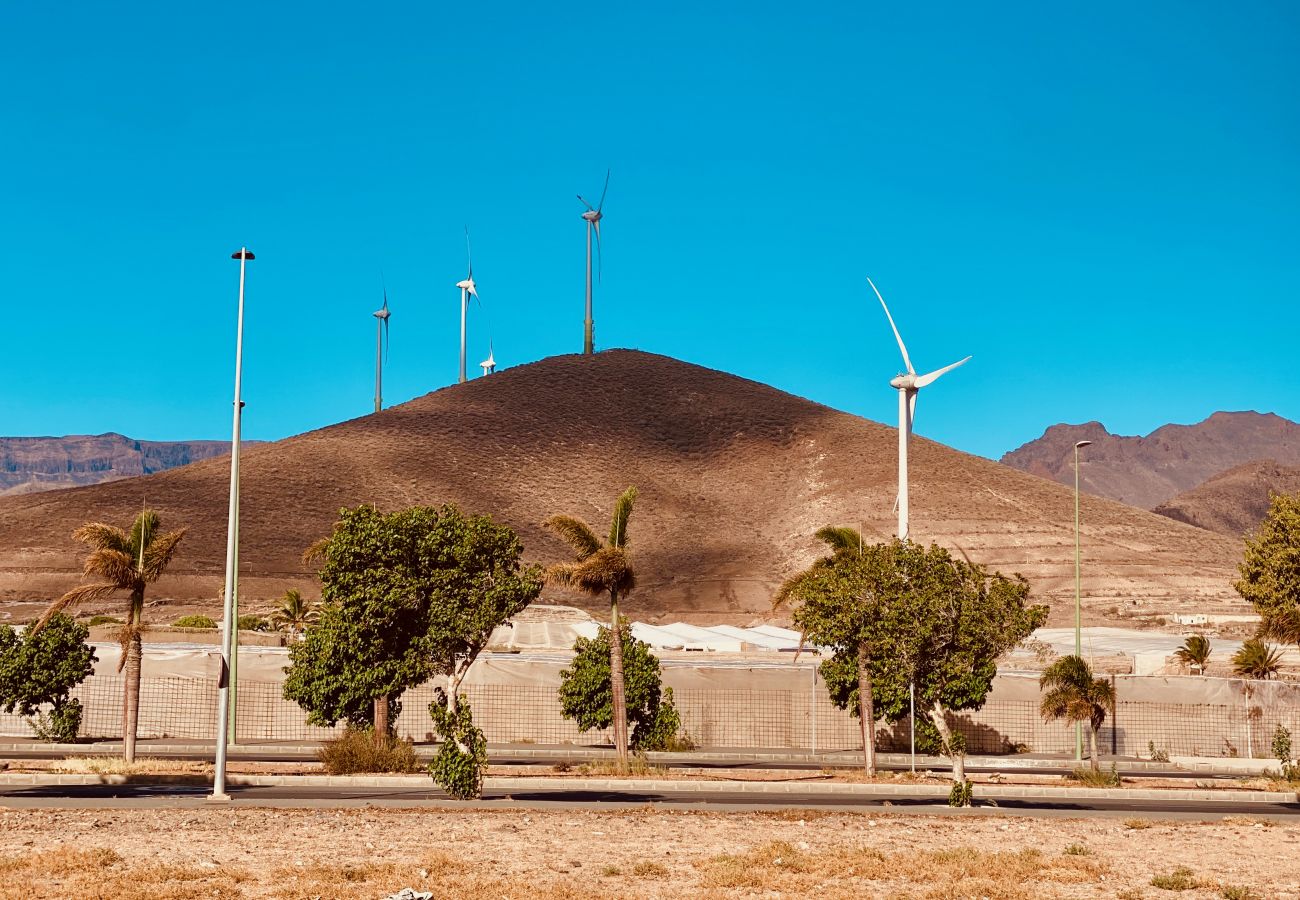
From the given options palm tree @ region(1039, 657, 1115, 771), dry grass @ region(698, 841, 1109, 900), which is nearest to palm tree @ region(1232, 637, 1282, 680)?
palm tree @ region(1039, 657, 1115, 771)

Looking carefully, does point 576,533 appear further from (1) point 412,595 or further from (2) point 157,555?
(2) point 157,555

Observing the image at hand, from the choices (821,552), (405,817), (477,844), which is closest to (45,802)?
(405,817)

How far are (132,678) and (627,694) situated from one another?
13.1 metres

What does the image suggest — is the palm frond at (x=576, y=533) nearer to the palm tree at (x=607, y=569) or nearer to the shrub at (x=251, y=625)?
the palm tree at (x=607, y=569)

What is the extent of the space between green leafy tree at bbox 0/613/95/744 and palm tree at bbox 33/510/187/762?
9276mm

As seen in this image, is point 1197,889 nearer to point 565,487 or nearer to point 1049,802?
point 1049,802

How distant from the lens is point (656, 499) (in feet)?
543

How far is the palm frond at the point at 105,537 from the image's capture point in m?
32.1

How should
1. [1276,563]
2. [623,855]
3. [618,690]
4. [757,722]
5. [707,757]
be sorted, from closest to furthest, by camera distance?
[623,855] → [618,690] → [707,757] → [1276,563] → [757,722]

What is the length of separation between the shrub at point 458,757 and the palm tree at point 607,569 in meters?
7.00

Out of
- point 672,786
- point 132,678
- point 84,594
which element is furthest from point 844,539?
point 84,594

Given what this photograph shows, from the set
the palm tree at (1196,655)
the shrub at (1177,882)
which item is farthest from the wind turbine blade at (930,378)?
the shrub at (1177,882)

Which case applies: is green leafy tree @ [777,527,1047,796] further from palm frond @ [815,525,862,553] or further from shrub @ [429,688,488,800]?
shrub @ [429,688,488,800]

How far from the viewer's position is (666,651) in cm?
7119
